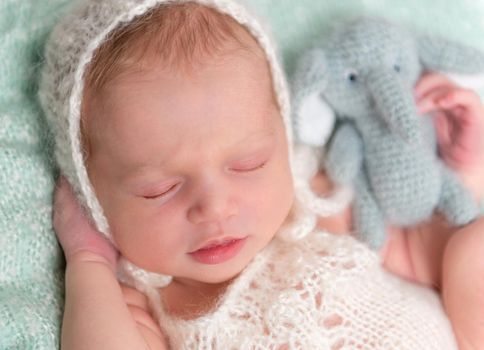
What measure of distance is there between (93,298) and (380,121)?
0.67 metres

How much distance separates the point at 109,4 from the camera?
1.37 m

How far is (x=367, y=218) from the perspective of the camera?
1599 mm

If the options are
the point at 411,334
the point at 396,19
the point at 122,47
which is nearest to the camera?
the point at 122,47

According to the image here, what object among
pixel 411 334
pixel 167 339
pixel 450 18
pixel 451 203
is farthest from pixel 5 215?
pixel 450 18

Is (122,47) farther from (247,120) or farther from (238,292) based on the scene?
(238,292)

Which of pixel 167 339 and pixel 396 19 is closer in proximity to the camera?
pixel 167 339

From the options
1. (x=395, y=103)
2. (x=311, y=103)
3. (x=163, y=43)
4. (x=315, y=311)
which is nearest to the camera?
(x=163, y=43)

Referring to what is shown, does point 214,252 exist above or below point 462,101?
below

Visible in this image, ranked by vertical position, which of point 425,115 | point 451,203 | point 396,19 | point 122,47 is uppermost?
point 122,47

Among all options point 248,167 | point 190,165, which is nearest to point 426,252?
point 248,167

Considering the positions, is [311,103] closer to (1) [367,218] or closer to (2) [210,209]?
(1) [367,218]

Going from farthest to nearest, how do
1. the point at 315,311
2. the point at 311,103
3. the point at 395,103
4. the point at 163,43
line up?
the point at 311,103, the point at 395,103, the point at 315,311, the point at 163,43

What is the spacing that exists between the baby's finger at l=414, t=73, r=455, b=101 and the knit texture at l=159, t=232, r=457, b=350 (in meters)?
0.35

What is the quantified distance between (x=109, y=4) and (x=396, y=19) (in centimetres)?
72
